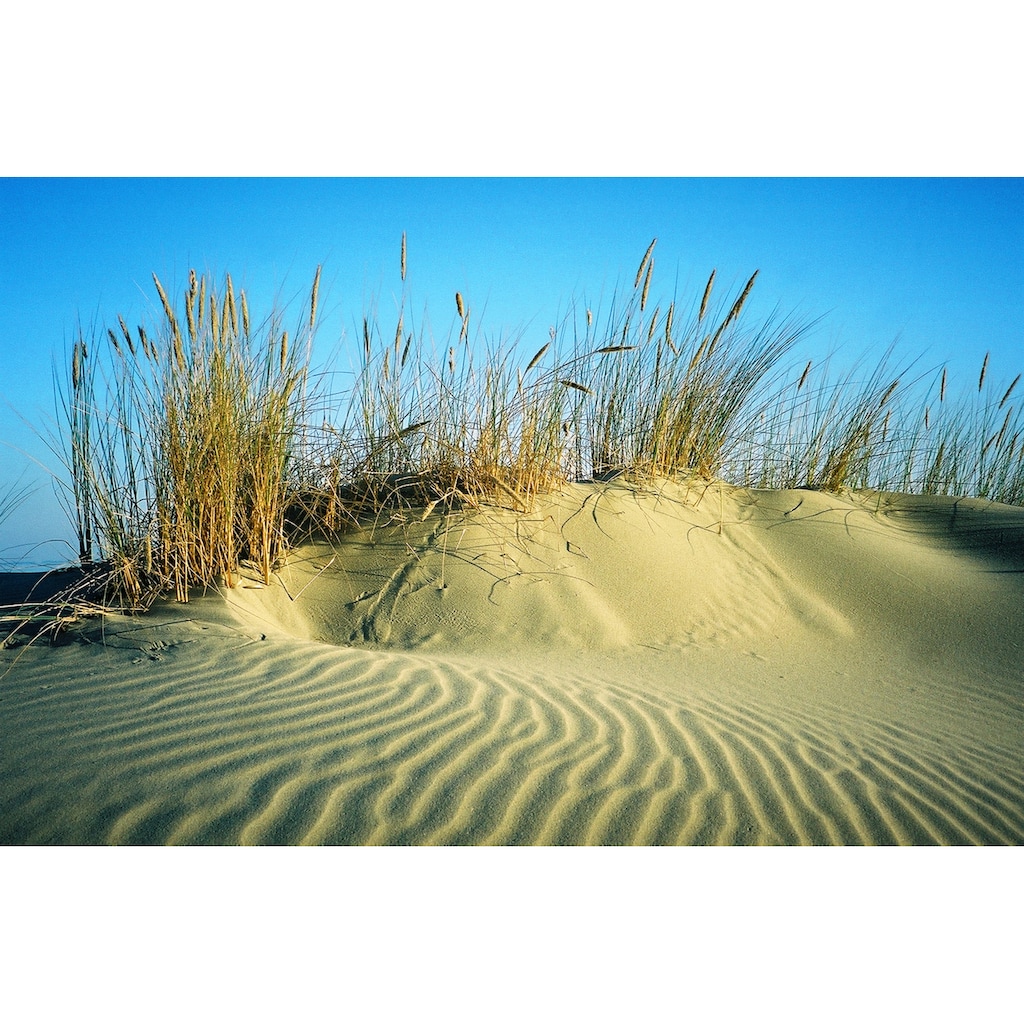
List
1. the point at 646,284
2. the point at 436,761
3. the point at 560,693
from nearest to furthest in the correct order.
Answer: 1. the point at 436,761
2. the point at 560,693
3. the point at 646,284

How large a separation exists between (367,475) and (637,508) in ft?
6.16

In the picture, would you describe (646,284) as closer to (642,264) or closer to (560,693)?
(642,264)

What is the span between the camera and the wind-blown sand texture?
192 cm

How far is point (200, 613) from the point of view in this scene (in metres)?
3.32

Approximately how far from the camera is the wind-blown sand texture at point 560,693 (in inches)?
75.6

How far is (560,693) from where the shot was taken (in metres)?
2.85

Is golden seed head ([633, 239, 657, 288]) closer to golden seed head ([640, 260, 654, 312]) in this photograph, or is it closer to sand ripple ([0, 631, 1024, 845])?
golden seed head ([640, 260, 654, 312])

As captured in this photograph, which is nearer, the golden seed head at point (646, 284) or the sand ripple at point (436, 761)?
the sand ripple at point (436, 761)

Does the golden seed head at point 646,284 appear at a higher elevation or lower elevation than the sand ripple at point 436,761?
higher

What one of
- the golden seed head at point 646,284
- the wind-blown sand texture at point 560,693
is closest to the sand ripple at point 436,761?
the wind-blown sand texture at point 560,693

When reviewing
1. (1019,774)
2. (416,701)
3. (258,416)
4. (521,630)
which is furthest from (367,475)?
(1019,774)

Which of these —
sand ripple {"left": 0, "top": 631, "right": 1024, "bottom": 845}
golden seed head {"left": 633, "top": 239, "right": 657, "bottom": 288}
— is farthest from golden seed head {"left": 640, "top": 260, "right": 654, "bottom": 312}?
sand ripple {"left": 0, "top": 631, "right": 1024, "bottom": 845}

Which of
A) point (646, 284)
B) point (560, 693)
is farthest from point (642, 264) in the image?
point (560, 693)

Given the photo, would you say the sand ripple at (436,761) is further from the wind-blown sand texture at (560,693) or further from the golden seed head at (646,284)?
the golden seed head at (646,284)
